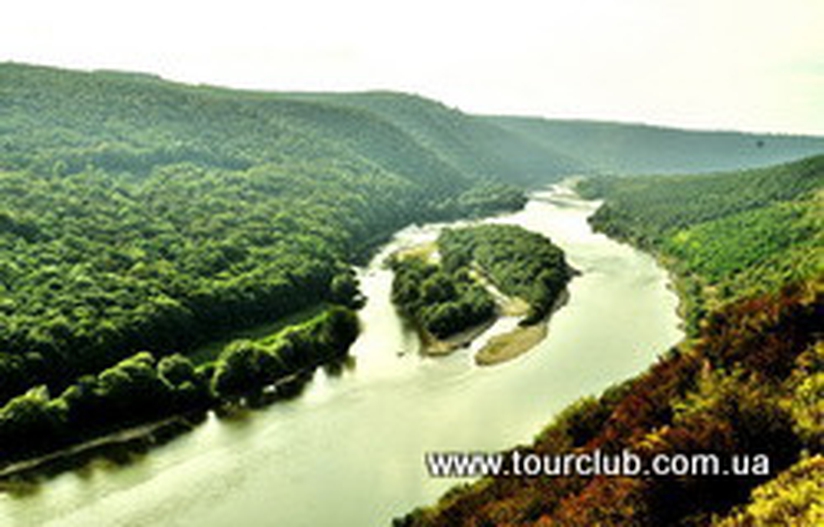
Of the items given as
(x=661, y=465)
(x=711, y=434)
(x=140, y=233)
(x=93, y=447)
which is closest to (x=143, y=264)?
(x=140, y=233)

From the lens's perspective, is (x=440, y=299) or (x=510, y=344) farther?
(x=440, y=299)

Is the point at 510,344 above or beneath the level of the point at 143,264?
beneath

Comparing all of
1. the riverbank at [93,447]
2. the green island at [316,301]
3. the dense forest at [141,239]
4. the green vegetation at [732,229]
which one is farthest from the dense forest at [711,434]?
the dense forest at [141,239]

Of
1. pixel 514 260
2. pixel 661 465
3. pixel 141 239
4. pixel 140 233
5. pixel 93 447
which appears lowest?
pixel 93 447

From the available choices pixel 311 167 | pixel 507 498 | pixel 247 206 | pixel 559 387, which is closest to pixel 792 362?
pixel 507 498

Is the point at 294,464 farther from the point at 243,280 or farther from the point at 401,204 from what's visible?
the point at 401,204

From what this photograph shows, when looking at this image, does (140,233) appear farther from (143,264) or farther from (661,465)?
(661,465)

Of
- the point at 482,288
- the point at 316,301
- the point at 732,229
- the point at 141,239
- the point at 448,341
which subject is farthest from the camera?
the point at 732,229

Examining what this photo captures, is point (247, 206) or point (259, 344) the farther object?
point (247, 206)

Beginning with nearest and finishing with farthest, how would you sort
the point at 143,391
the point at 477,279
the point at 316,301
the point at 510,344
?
1. the point at 143,391
2. the point at 510,344
3. the point at 316,301
4. the point at 477,279
